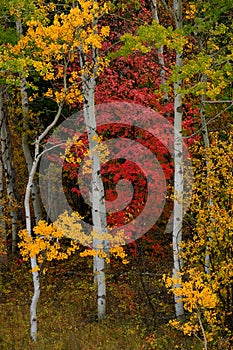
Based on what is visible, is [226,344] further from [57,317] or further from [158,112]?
[158,112]

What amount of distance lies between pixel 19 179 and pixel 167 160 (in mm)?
12399

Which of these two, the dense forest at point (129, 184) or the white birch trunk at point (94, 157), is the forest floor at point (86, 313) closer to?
the dense forest at point (129, 184)

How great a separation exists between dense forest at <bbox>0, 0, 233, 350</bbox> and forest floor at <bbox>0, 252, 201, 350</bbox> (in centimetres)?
5

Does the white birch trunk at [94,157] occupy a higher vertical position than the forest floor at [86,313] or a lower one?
higher

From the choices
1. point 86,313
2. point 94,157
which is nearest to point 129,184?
point 94,157

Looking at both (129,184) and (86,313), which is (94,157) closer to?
(129,184)

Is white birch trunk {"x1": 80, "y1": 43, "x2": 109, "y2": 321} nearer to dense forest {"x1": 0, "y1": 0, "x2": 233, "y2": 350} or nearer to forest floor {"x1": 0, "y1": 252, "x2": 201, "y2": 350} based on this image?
dense forest {"x1": 0, "y1": 0, "x2": 233, "y2": 350}

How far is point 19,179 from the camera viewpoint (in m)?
26.2

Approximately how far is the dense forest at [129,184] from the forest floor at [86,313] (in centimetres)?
5

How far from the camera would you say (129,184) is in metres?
16.1

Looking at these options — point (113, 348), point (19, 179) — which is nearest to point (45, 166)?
point (19, 179)

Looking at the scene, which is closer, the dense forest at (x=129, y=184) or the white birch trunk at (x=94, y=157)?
the dense forest at (x=129, y=184)

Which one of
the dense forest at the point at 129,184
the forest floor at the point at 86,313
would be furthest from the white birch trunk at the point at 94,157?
the forest floor at the point at 86,313

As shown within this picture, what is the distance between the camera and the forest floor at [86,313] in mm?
11820
